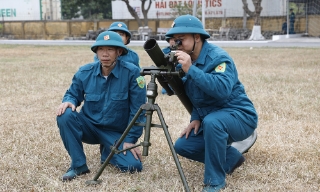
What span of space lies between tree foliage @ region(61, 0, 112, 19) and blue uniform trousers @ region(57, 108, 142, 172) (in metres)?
38.8

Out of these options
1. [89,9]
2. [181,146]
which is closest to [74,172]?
[181,146]

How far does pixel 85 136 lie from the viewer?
14.5 ft

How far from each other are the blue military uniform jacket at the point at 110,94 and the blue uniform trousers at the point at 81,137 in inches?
2.8

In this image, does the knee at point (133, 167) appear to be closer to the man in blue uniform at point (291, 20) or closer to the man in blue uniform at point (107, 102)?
the man in blue uniform at point (107, 102)

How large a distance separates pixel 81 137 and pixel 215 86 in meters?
1.29

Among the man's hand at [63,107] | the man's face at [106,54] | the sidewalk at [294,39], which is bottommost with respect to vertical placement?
the sidewalk at [294,39]

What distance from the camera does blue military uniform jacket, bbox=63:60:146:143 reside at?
4.35 metres

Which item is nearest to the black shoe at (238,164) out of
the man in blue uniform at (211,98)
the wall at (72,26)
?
the man in blue uniform at (211,98)

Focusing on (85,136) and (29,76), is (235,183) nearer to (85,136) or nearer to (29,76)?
(85,136)

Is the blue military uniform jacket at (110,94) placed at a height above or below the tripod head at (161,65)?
below

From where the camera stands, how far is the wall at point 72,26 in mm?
33875

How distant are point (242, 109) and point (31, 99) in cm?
515

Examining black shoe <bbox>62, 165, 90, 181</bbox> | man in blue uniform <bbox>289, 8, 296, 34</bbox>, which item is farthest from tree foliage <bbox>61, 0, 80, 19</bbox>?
black shoe <bbox>62, 165, 90, 181</bbox>

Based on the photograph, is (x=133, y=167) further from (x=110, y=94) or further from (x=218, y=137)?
(x=218, y=137)
